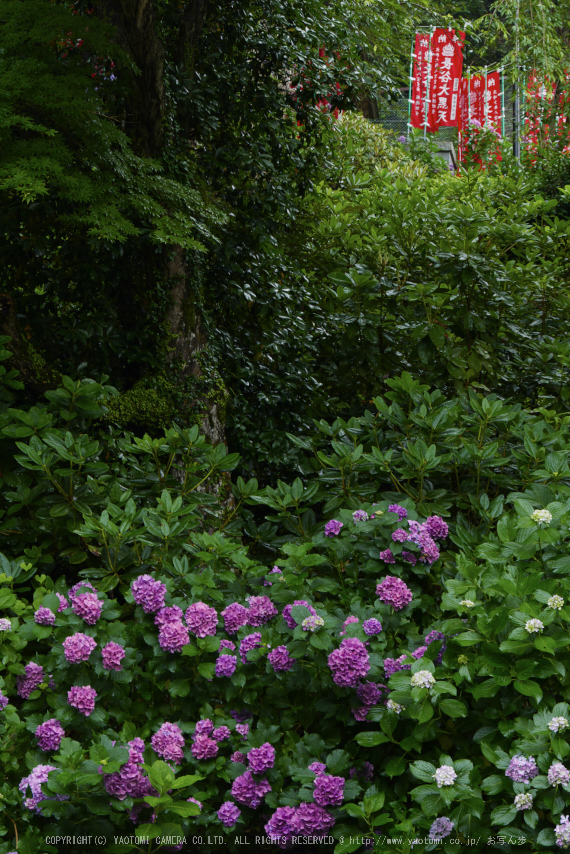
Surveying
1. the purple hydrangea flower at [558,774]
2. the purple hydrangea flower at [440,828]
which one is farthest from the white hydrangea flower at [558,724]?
the purple hydrangea flower at [440,828]

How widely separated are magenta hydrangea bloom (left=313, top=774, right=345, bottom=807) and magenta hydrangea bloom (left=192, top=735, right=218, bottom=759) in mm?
262

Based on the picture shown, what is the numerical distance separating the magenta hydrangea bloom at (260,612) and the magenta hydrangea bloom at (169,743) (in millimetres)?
339

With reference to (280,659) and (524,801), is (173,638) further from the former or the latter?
(524,801)

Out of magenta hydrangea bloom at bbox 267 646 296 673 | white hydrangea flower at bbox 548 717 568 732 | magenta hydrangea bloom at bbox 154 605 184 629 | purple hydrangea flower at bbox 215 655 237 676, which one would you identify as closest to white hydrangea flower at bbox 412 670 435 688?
white hydrangea flower at bbox 548 717 568 732

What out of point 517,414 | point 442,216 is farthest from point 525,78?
point 517,414

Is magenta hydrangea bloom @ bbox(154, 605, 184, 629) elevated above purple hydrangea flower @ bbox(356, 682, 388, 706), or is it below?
above

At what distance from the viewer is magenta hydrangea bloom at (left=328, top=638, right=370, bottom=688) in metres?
1.63

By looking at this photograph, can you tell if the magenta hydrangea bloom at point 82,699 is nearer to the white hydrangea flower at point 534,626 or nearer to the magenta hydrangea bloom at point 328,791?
the magenta hydrangea bloom at point 328,791

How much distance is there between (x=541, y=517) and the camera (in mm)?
1724

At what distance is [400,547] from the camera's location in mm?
1962

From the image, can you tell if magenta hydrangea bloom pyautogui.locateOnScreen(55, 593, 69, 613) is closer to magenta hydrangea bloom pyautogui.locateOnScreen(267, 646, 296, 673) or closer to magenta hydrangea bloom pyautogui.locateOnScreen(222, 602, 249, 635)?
magenta hydrangea bloom pyautogui.locateOnScreen(222, 602, 249, 635)

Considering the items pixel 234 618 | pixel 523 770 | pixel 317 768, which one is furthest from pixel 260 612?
pixel 523 770

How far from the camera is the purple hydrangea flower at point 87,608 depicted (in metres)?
1.76

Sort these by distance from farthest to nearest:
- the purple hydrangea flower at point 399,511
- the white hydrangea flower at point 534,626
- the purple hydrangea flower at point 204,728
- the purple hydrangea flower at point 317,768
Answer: the purple hydrangea flower at point 399,511, the purple hydrangea flower at point 204,728, the purple hydrangea flower at point 317,768, the white hydrangea flower at point 534,626
